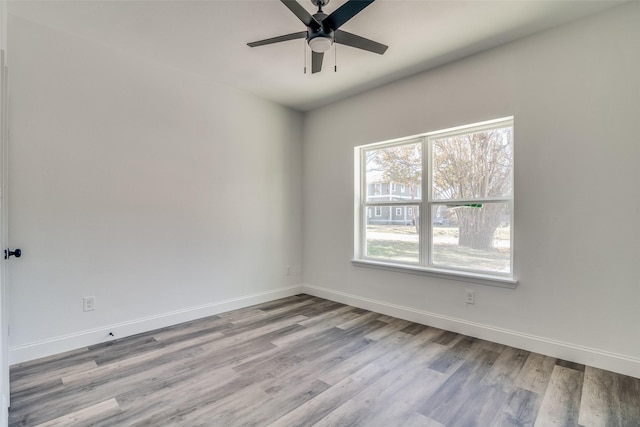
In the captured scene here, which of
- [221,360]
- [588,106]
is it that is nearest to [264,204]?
[221,360]

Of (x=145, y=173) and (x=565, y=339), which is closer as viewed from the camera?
(x=565, y=339)

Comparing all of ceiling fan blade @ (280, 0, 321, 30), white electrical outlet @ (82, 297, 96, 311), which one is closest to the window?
ceiling fan blade @ (280, 0, 321, 30)

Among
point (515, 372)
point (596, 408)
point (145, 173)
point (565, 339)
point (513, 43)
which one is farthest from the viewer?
point (145, 173)

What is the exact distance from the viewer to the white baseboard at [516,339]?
2.27 meters

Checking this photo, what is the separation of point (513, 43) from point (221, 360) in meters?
3.74

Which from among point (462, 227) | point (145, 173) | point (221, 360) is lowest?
point (221, 360)

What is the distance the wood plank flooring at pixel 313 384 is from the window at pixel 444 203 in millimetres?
844

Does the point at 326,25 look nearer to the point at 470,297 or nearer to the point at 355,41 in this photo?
the point at 355,41

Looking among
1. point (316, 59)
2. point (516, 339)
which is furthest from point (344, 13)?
point (516, 339)

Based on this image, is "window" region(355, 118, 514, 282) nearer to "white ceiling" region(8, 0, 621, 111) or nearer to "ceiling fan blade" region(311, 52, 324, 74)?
"white ceiling" region(8, 0, 621, 111)

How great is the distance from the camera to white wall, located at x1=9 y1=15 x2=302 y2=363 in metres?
2.47

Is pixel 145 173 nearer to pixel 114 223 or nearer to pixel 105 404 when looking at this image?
pixel 114 223

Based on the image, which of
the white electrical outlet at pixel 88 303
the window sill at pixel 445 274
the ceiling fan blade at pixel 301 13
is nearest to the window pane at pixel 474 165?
the window sill at pixel 445 274

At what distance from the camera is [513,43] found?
107 inches
